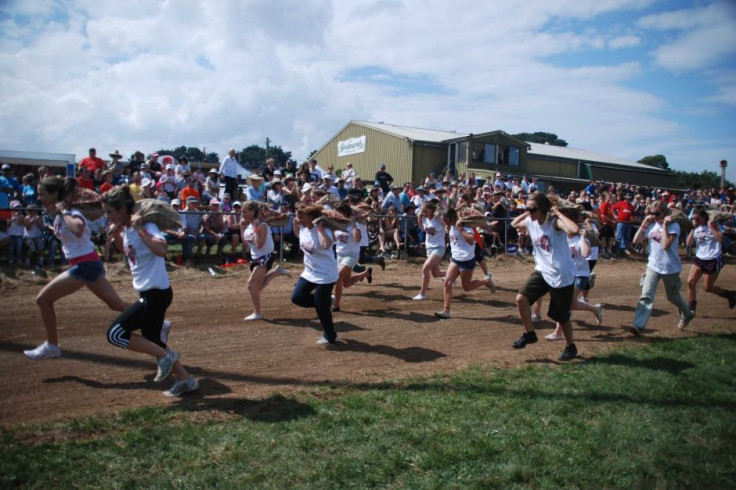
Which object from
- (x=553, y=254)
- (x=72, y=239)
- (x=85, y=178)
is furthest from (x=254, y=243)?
(x=85, y=178)

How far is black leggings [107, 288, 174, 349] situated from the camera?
5.27 m

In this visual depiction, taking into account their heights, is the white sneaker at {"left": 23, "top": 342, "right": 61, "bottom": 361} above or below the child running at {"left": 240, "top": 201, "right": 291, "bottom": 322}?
below

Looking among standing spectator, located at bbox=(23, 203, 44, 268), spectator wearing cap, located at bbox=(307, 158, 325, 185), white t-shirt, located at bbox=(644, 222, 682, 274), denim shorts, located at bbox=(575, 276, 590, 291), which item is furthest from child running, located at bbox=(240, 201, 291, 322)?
spectator wearing cap, located at bbox=(307, 158, 325, 185)

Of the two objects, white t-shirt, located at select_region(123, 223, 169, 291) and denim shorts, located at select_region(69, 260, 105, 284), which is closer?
white t-shirt, located at select_region(123, 223, 169, 291)

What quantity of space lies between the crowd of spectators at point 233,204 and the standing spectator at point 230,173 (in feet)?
0.10

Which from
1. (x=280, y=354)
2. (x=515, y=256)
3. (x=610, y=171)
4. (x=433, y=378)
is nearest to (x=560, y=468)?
(x=433, y=378)

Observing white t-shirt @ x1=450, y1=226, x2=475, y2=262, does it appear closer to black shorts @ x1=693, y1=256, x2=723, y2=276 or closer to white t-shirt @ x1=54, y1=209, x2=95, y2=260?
black shorts @ x1=693, y1=256, x2=723, y2=276

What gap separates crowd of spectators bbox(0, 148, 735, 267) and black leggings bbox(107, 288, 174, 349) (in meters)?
3.64

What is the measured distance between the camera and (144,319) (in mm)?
5344

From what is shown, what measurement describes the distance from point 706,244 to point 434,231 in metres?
4.95

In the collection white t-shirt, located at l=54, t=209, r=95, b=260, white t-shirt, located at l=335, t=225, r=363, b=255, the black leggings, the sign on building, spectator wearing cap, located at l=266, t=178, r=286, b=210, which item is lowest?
the black leggings

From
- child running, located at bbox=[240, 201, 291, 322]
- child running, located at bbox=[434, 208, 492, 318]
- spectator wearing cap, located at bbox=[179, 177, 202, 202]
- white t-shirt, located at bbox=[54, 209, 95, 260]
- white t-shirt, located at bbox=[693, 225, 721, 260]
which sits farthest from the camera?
spectator wearing cap, located at bbox=[179, 177, 202, 202]

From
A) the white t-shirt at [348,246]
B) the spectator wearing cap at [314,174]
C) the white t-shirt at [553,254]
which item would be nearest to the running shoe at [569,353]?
the white t-shirt at [553,254]

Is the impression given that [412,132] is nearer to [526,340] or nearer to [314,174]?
[314,174]
